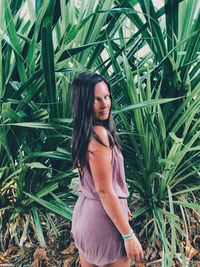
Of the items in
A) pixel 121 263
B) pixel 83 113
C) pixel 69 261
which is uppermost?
pixel 83 113

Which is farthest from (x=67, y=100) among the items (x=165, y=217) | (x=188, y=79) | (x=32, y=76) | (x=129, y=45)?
(x=165, y=217)

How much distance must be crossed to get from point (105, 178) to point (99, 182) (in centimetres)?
2

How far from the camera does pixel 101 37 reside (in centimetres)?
230

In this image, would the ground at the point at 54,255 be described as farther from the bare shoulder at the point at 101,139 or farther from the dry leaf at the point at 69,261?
the bare shoulder at the point at 101,139

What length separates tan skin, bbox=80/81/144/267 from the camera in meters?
1.42

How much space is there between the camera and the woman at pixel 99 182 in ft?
4.72

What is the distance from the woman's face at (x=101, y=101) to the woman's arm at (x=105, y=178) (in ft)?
0.18

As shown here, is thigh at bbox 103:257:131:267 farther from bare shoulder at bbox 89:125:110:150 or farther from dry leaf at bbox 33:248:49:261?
dry leaf at bbox 33:248:49:261

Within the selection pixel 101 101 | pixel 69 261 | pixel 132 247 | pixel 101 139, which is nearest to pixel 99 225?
pixel 132 247

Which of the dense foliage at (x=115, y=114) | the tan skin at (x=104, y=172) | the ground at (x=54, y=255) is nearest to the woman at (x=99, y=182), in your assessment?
the tan skin at (x=104, y=172)

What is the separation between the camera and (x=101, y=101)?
148 cm

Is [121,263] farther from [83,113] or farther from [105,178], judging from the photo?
[83,113]

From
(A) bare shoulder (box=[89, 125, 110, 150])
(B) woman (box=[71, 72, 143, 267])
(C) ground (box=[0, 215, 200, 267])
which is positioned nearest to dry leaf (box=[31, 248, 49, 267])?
(C) ground (box=[0, 215, 200, 267])

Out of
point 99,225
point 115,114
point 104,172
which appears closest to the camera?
point 104,172
